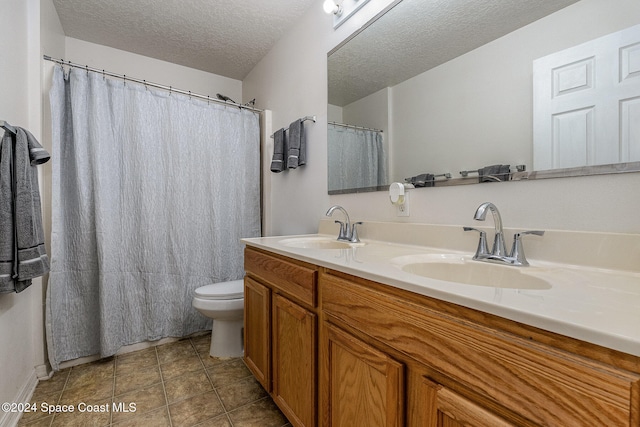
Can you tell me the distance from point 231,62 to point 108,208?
1.67 metres

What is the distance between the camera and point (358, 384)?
795mm

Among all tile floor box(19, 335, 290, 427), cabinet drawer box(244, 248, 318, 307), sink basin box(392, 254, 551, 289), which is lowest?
tile floor box(19, 335, 290, 427)

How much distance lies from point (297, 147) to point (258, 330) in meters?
1.18

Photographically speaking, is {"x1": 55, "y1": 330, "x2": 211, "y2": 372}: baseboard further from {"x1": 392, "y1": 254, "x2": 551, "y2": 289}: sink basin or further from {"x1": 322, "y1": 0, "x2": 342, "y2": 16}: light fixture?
{"x1": 322, "y1": 0, "x2": 342, "y2": 16}: light fixture

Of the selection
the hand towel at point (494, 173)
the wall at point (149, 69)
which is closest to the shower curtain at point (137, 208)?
the wall at point (149, 69)

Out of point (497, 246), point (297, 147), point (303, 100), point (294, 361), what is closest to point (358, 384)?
point (294, 361)

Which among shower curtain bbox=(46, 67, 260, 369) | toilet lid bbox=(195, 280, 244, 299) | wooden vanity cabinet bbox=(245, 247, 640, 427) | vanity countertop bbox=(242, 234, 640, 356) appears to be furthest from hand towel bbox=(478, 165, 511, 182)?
shower curtain bbox=(46, 67, 260, 369)

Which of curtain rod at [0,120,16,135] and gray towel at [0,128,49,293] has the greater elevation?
curtain rod at [0,120,16,135]

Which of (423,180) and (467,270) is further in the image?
(423,180)

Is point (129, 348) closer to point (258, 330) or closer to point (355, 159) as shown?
point (258, 330)

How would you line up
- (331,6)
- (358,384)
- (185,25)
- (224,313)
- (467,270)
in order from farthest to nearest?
(185,25), (224,313), (331,6), (467,270), (358,384)

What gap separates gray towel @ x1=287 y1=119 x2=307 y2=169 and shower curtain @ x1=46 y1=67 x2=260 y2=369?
60cm

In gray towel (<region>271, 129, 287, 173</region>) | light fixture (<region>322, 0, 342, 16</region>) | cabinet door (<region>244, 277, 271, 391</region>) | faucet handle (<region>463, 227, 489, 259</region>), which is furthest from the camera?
gray towel (<region>271, 129, 287, 173</region>)

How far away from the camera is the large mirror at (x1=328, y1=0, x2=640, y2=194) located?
806 mm
